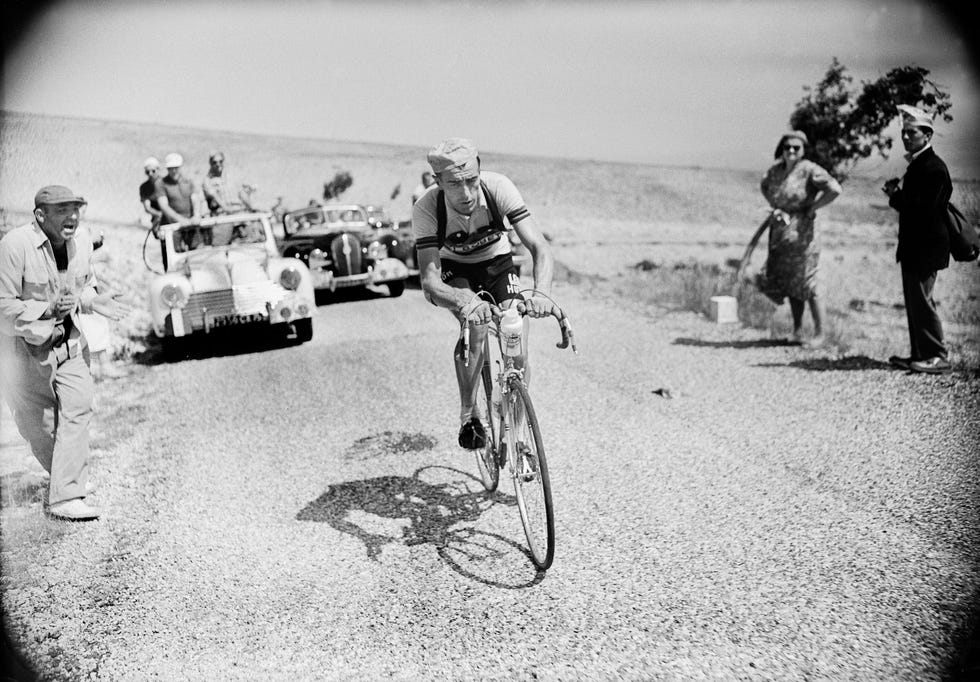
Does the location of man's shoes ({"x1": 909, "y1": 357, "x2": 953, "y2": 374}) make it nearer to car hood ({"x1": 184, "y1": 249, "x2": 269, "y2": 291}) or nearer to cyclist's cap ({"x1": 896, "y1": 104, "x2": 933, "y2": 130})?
cyclist's cap ({"x1": 896, "y1": 104, "x2": 933, "y2": 130})

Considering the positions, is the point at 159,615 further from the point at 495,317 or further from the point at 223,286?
the point at 223,286

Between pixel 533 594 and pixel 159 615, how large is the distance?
1.58 meters

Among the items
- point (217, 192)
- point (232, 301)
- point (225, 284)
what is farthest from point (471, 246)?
point (217, 192)

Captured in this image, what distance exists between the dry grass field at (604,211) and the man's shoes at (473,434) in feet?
7.42

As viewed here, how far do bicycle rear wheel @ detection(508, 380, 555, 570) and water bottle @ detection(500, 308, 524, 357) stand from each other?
0.17m

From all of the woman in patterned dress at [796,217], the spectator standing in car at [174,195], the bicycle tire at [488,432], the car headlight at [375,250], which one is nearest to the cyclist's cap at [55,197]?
the bicycle tire at [488,432]

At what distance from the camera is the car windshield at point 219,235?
9.23 meters

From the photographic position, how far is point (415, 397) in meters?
6.46

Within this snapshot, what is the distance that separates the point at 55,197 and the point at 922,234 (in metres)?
6.13

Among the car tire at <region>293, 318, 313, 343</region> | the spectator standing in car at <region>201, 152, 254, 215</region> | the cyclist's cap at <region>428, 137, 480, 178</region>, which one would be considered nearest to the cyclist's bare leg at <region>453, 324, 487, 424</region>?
the cyclist's cap at <region>428, 137, 480, 178</region>

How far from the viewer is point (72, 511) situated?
13.9ft

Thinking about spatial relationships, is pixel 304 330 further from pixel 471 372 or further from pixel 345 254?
pixel 471 372

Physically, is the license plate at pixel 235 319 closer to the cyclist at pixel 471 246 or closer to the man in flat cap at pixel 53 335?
the man in flat cap at pixel 53 335

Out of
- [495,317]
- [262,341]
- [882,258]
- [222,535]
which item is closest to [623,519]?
[495,317]
